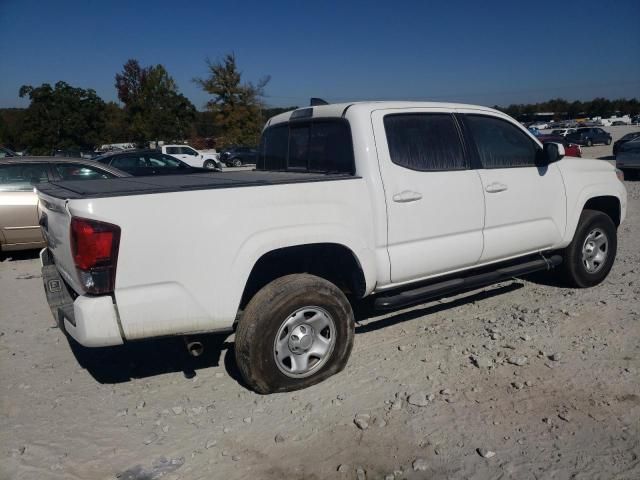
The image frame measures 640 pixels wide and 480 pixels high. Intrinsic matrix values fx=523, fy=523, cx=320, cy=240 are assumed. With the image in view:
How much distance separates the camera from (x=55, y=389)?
3.74 metres

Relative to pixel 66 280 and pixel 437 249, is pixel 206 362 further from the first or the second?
pixel 437 249

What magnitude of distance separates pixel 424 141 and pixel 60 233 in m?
2.71

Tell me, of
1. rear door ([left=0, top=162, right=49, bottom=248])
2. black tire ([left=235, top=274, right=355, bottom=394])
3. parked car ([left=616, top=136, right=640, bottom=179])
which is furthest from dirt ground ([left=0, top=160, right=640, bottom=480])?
parked car ([left=616, top=136, right=640, bottom=179])

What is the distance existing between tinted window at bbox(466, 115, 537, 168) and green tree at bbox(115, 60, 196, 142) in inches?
1807

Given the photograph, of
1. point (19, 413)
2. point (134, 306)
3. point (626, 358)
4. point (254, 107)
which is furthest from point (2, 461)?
point (254, 107)

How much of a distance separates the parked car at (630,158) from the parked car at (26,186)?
1448cm

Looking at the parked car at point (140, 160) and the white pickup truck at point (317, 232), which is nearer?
the white pickup truck at point (317, 232)

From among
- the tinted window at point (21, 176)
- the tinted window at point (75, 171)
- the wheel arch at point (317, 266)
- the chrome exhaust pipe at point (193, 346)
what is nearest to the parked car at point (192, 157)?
the tinted window at point (75, 171)

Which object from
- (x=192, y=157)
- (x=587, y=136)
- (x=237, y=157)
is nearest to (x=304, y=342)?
(x=192, y=157)

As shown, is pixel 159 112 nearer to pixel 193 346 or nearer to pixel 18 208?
pixel 18 208

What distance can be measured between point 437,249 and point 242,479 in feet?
7.38

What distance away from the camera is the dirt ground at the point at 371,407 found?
279 centimetres

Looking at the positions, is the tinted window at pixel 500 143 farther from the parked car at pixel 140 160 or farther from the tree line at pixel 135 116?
the tree line at pixel 135 116

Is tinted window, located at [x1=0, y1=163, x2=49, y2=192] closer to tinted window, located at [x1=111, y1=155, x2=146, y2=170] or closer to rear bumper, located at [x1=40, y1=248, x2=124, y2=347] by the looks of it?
rear bumper, located at [x1=40, y1=248, x2=124, y2=347]
